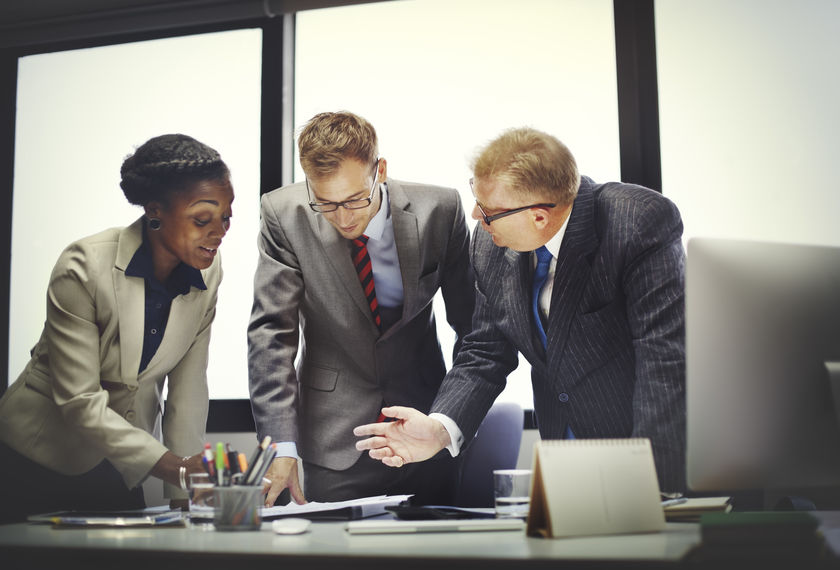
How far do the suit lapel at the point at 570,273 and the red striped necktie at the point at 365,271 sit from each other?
0.57 meters

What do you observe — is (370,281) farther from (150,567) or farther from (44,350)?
(150,567)

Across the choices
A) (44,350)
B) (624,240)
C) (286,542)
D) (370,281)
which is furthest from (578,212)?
(44,350)

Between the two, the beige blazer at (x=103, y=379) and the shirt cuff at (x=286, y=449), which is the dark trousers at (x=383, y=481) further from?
the beige blazer at (x=103, y=379)

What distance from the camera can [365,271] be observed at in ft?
7.39

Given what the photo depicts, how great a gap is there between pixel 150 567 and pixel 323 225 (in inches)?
51.2

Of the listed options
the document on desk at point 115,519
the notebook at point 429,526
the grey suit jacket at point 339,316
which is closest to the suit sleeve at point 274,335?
the grey suit jacket at point 339,316

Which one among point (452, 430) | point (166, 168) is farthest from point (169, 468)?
point (166, 168)

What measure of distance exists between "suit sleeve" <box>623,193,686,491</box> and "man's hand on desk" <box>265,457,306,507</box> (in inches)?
36.0

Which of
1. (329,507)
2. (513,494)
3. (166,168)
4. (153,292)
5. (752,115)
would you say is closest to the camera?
(513,494)

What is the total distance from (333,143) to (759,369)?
1342 mm

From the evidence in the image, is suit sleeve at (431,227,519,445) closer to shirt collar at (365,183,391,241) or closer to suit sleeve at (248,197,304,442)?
shirt collar at (365,183,391,241)

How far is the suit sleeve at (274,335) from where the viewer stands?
6.82 feet

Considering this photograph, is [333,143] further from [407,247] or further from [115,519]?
[115,519]

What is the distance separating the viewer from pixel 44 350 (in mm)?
2264
